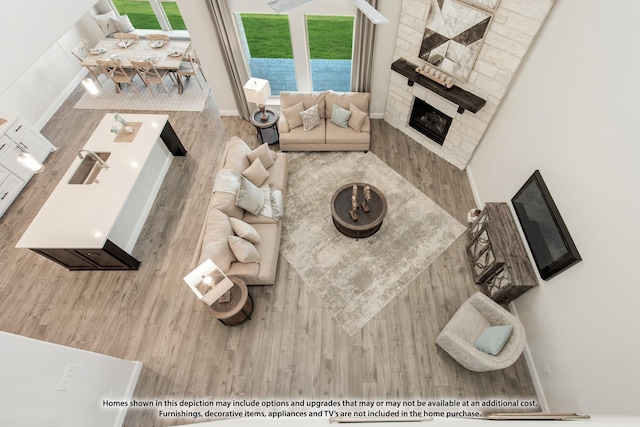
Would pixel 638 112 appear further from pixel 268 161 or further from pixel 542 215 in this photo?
pixel 268 161

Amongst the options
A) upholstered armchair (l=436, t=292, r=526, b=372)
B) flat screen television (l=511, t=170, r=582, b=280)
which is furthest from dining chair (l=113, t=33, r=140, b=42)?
upholstered armchair (l=436, t=292, r=526, b=372)

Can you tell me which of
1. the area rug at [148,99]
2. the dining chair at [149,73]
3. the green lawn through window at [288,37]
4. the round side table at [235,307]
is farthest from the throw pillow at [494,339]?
the dining chair at [149,73]

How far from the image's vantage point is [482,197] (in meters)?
4.69

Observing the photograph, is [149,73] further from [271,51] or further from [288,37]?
[288,37]

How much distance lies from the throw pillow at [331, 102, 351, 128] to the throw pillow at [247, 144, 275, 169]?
1.47 metres

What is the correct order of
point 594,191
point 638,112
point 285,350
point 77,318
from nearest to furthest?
point 638,112, point 594,191, point 285,350, point 77,318

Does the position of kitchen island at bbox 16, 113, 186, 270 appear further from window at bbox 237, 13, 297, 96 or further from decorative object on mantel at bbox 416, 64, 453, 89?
decorative object on mantel at bbox 416, 64, 453, 89

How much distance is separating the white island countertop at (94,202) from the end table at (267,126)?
1684mm

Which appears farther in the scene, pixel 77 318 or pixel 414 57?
pixel 414 57

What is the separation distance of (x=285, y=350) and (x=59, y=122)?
22.6 ft

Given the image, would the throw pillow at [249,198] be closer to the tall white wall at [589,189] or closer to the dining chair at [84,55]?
the tall white wall at [589,189]

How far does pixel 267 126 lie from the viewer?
5.46 metres

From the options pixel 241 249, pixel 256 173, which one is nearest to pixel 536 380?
pixel 241 249

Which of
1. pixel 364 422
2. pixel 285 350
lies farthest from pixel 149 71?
pixel 364 422
